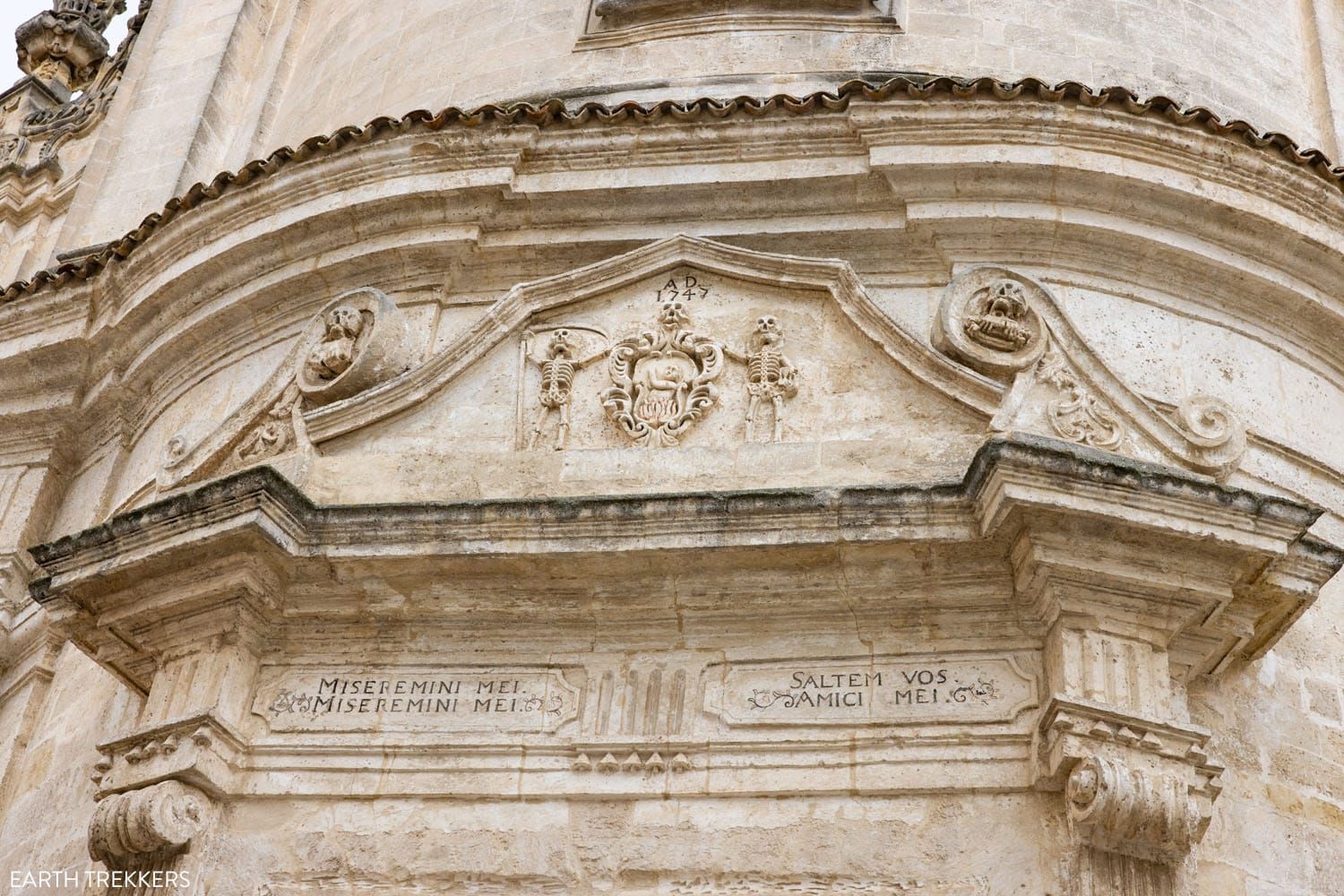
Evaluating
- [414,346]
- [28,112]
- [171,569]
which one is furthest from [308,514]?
[28,112]

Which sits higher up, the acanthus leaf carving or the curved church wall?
the curved church wall

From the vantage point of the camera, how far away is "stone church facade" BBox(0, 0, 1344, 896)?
6.49 meters

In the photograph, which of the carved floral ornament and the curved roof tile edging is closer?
the carved floral ornament

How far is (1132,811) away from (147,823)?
126 inches

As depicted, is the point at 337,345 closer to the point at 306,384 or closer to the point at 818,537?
the point at 306,384

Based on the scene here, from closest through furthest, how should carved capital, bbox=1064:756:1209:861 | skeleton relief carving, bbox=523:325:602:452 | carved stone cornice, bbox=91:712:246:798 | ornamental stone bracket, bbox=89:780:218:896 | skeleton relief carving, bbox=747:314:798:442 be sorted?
carved capital, bbox=1064:756:1209:861
ornamental stone bracket, bbox=89:780:218:896
carved stone cornice, bbox=91:712:246:798
skeleton relief carving, bbox=747:314:798:442
skeleton relief carving, bbox=523:325:602:452

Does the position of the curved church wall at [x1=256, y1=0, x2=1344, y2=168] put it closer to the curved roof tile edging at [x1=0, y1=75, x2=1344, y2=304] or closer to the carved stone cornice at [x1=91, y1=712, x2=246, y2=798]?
the curved roof tile edging at [x1=0, y1=75, x2=1344, y2=304]

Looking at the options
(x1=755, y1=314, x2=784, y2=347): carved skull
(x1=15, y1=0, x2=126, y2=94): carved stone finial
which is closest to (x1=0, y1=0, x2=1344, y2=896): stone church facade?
(x1=755, y1=314, x2=784, y2=347): carved skull

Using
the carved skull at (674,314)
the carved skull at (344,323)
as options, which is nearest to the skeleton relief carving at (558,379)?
the carved skull at (674,314)

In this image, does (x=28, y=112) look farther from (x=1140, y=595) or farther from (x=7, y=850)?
(x=1140, y=595)

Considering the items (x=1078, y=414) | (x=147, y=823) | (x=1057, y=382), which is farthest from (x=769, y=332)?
(x=147, y=823)

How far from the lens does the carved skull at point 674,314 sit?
25.3 ft

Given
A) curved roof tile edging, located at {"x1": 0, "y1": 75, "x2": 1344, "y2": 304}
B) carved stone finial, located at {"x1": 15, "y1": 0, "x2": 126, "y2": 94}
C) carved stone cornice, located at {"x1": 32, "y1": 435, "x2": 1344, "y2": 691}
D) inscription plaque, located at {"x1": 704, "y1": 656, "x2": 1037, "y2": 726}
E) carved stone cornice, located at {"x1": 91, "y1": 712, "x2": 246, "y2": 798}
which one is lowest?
carved stone cornice, located at {"x1": 91, "y1": 712, "x2": 246, "y2": 798}

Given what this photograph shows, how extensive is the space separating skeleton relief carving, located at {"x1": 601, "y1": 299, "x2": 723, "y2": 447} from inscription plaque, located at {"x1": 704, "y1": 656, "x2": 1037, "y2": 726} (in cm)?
104
